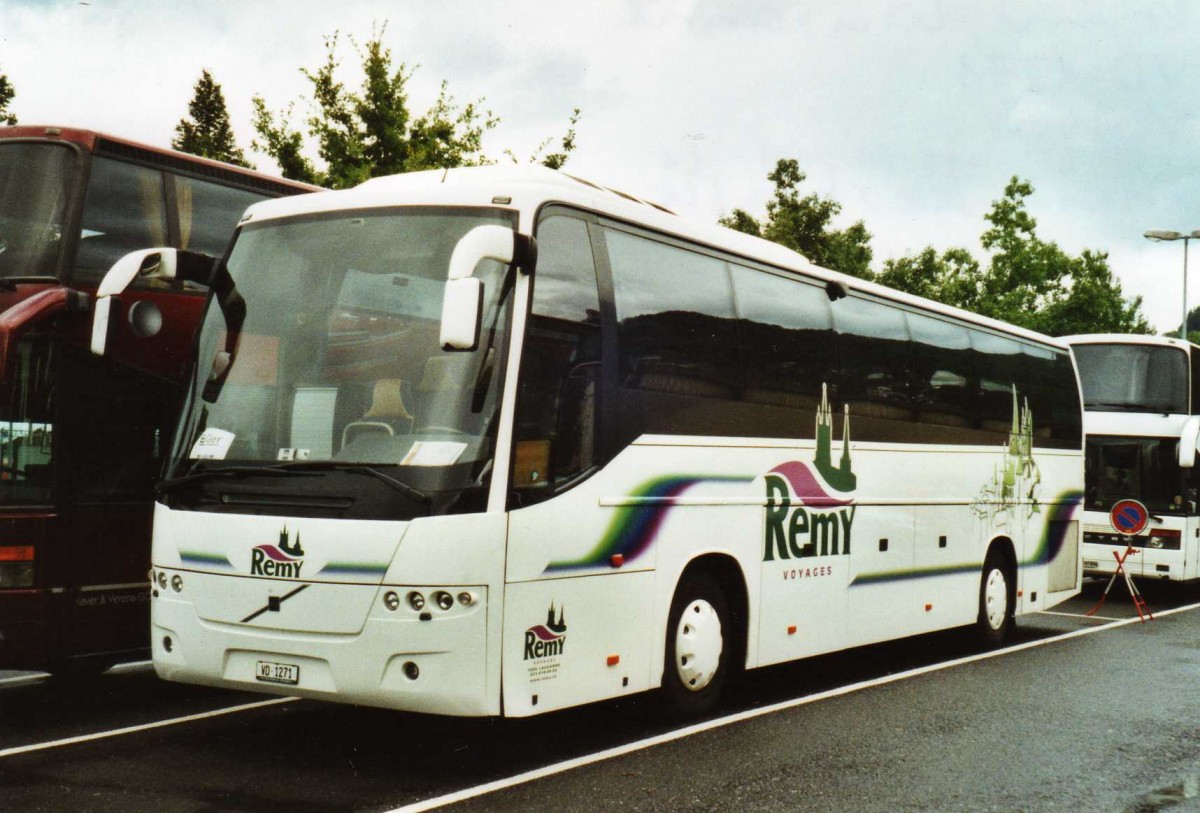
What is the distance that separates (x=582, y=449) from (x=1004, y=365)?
24.8ft

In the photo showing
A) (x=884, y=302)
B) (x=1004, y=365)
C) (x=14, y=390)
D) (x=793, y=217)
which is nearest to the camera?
(x=14, y=390)

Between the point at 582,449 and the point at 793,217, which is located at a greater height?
the point at 793,217

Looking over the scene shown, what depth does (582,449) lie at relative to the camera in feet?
24.4

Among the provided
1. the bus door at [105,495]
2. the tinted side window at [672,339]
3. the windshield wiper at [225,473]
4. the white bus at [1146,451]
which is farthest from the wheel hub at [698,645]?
the white bus at [1146,451]

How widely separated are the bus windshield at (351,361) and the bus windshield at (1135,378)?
14926 millimetres

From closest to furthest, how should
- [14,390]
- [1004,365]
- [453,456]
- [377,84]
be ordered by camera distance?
[453,456]
[14,390]
[1004,365]
[377,84]

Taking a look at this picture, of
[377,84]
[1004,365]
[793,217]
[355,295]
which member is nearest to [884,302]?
[1004,365]

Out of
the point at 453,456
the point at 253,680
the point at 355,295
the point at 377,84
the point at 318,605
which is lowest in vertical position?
the point at 253,680

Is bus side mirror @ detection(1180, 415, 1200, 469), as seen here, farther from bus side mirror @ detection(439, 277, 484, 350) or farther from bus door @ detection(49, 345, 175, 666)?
bus side mirror @ detection(439, 277, 484, 350)

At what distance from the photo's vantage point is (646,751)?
24.8 feet

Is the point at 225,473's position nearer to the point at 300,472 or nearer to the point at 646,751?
the point at 300,472

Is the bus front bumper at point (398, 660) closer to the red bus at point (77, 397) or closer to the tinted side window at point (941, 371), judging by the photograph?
the red bus at point (77, 397)

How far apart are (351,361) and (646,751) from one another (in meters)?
2.82

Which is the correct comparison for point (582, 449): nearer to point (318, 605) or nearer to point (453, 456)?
point (453, 456)
